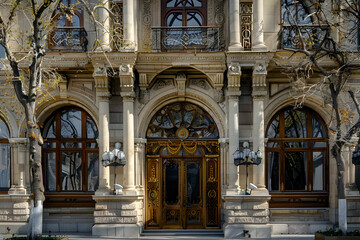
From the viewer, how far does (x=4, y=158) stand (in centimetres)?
1861

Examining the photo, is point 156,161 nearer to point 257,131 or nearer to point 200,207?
point 200,207

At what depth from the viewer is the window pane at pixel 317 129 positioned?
1842 cm

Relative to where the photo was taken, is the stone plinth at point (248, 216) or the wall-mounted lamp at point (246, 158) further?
the stone plinth at point (248, 216)

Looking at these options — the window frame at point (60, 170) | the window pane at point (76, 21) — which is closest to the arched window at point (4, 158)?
the window frame at point (60, 170)

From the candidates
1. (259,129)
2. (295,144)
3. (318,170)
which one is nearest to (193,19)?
(259,129)

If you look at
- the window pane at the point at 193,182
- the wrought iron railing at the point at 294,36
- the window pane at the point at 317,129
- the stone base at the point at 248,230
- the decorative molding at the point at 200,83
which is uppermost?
the wrought iron railing at the point at 294,36

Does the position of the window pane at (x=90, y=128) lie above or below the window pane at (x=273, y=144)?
above

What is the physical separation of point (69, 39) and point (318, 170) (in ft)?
35.1

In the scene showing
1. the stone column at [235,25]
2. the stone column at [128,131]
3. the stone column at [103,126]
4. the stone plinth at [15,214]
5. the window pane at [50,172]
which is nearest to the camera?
the stone column at [235,25]

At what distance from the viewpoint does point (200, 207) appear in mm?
18359

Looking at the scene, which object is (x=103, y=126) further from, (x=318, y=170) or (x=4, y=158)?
(x=318, y=170)

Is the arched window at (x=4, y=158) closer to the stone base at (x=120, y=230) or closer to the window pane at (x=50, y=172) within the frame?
the window pane at (x=50, y=172)

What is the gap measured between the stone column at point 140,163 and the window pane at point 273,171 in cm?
485

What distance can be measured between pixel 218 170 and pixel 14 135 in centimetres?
789
